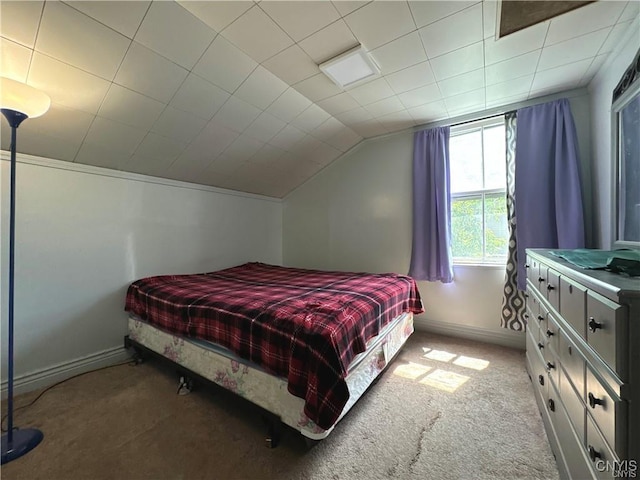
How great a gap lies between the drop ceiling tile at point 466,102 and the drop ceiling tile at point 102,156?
10.3 feet

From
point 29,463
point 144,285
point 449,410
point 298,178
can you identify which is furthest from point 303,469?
point 298,178

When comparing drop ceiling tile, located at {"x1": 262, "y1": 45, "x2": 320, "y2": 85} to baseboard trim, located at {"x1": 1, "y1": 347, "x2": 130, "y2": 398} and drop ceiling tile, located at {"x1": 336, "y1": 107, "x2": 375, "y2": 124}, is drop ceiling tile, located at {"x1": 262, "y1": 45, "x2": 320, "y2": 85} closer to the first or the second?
drop ceiling tile, located at {"x1": 336, "y1": 107, "x2": 375, "y2": 124}

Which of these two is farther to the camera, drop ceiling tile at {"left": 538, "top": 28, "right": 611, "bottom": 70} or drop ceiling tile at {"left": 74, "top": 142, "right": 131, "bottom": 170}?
drop ceiling tile at {"left": 74, "top": 142, "right": 131, "bottom": 170}

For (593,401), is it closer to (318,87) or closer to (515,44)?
(515,44)

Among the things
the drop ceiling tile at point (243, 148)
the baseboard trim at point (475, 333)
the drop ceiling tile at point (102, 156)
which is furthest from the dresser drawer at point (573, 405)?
the drop ceiling tile at point (102, 156)

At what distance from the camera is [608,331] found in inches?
28.2

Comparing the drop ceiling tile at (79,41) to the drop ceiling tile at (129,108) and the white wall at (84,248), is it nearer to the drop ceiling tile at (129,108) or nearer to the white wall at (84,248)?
the drop ceiling tile at (129,108)

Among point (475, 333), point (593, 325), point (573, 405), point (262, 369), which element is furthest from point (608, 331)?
point (475, 333)

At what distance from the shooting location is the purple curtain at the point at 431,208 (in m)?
2.88

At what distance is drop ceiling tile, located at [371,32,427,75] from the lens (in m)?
1.75

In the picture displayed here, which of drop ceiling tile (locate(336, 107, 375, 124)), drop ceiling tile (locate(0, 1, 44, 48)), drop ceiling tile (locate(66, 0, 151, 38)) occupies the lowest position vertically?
drop ceiling tile (locate(0, 1, 44, 48))

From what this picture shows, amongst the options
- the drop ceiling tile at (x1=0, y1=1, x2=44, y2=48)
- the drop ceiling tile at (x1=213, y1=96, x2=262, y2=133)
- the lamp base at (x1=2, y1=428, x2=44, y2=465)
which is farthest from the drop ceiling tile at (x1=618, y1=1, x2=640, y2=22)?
the lamp base at (x1=2, y1=428, x2=44, y2=465)

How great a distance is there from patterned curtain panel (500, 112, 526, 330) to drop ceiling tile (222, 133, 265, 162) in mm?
2623

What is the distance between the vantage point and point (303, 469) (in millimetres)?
1258
